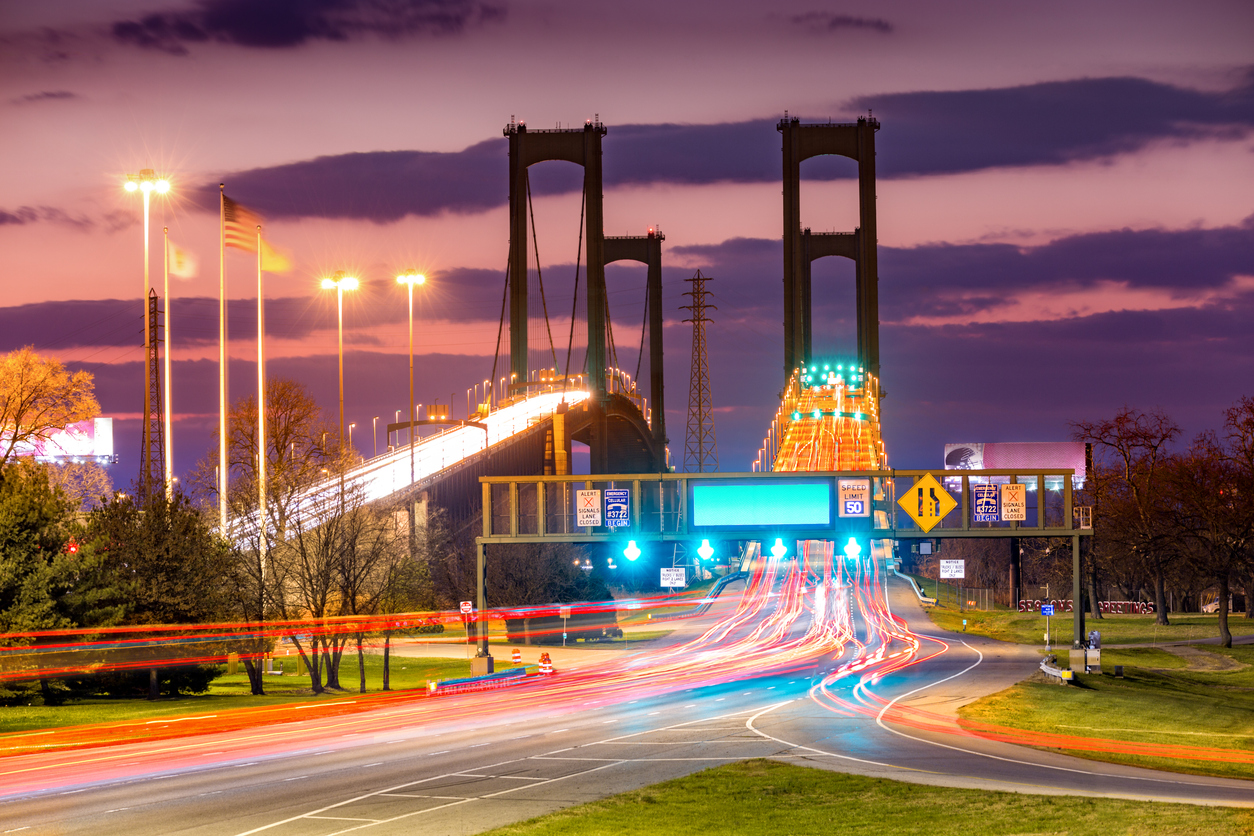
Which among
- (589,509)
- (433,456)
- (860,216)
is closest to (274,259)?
(589,509)

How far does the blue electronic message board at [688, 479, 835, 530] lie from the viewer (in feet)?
167

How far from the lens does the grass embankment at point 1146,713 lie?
92.0 ft

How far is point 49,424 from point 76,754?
41.7 m

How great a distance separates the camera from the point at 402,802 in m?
22.0

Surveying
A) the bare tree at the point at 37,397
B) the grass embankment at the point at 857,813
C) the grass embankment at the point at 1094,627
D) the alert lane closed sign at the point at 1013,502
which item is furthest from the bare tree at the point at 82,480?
the grass embankment at the point at 1094,627

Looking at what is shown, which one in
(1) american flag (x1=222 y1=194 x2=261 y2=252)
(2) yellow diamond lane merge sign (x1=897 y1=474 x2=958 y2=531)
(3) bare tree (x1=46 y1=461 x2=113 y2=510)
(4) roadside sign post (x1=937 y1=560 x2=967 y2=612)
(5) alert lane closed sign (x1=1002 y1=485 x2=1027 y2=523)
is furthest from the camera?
(4) roadside sign post (x1=937 y1=560 x2=967 y2=612)

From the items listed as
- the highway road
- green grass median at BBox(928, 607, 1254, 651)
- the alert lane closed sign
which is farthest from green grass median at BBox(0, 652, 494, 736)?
green grass median at BBox(928, 607, 1254, 651)

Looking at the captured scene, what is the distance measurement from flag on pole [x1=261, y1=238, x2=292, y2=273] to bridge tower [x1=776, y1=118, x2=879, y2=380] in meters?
111

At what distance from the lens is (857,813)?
20.4m

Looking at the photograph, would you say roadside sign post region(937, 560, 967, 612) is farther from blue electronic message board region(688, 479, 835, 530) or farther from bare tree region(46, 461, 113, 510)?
bare tree region(46, 461, 113, 510)

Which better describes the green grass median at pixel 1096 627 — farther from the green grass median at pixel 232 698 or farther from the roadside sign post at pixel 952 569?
the green grass median at pixel 232 698

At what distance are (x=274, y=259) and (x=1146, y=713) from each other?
114 ft

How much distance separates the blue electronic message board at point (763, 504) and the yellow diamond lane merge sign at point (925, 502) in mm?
3039

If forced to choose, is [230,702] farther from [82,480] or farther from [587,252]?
[587,252]
